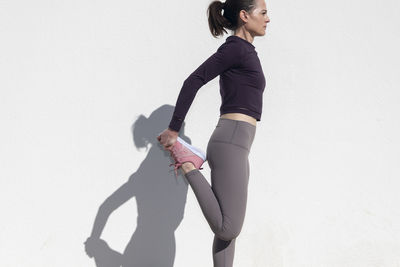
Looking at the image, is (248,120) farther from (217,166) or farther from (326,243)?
(326,243)

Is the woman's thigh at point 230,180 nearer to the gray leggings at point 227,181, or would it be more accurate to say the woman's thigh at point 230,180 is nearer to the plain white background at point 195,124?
the gray leggings at point 227,181

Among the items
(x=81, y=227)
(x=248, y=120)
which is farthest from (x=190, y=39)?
(x=81, y=227)

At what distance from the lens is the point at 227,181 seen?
1.69 metres

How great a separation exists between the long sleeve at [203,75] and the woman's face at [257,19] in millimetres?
120

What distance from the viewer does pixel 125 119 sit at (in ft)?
7.84

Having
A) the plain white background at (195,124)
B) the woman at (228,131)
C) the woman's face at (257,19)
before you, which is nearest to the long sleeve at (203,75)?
the woman at (228,131)

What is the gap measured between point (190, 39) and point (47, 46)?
2.56ft

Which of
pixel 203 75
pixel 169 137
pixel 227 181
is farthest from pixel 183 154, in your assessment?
pixel 203 75

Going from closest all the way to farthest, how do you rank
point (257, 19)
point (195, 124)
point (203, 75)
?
point (203, 75) → point (257, 19) → point (195, 124)

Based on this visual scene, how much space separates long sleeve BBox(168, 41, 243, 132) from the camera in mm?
1664

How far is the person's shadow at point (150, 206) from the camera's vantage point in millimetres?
2395

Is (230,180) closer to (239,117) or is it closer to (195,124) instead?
(239,117)

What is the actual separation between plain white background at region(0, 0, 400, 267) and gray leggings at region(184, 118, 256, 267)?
67cm

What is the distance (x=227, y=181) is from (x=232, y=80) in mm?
398
